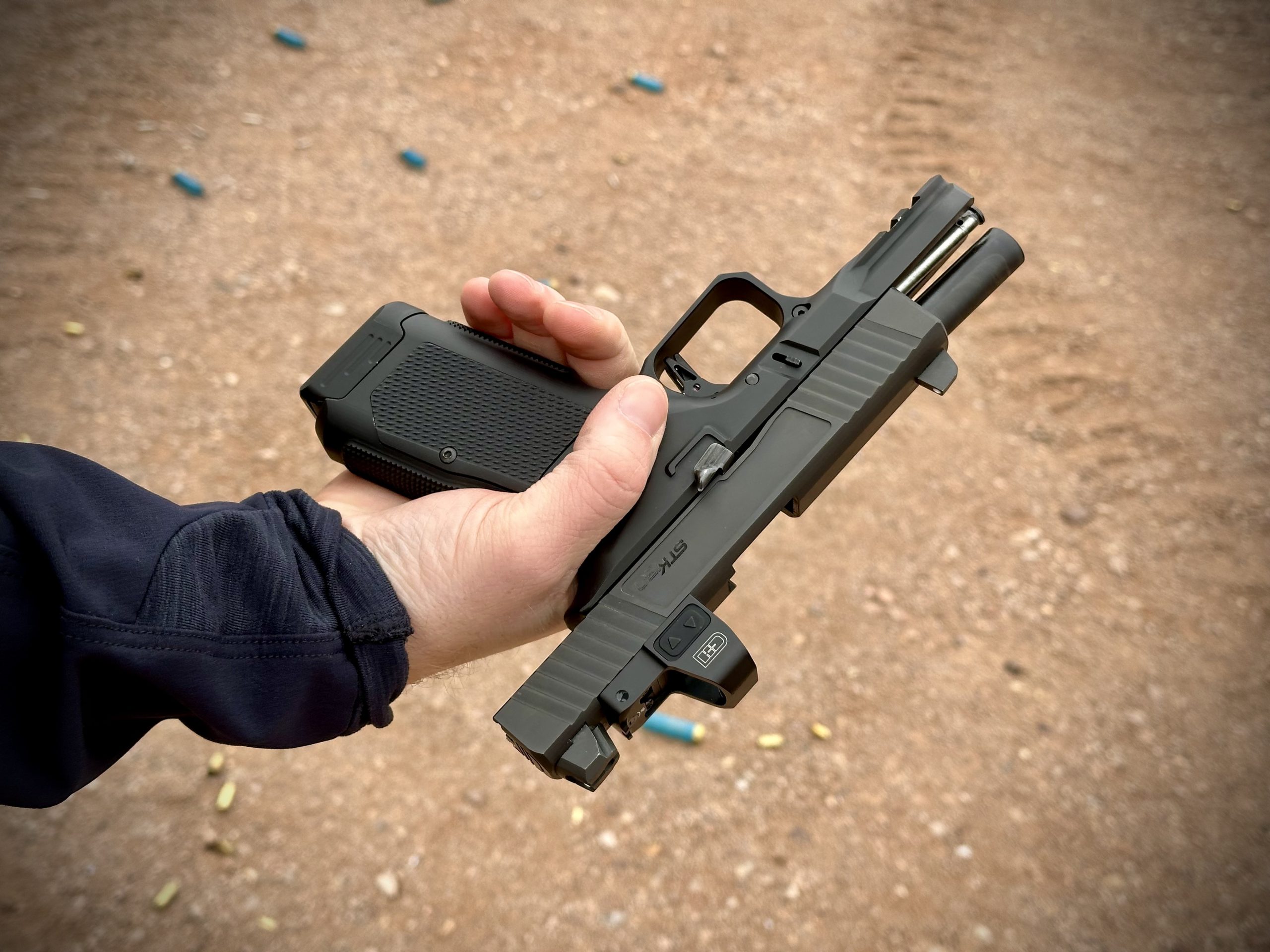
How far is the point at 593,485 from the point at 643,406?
0.24 m

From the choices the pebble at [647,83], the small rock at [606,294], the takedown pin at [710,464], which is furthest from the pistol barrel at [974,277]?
the pebble at [647,83]

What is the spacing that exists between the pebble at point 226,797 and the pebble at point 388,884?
24.8 inches

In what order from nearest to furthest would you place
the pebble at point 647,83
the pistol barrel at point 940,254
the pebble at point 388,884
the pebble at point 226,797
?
the pistol barrel at point 940,254
the pebble at point 388,884
the pebble at point 226,797
the pebble at point 647,83

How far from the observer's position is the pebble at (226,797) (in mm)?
3426

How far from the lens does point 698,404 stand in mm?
2350

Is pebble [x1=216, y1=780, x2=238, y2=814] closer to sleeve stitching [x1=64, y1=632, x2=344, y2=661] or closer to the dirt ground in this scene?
the dirt ground

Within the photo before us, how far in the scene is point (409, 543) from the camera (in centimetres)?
215

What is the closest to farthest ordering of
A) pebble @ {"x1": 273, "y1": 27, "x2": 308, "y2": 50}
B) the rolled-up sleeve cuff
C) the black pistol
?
the rolled-up sleeve cuff < the black pistol < pebble @ {"x1": 273, "y1": 27, "x2": 308, "y2": 50}

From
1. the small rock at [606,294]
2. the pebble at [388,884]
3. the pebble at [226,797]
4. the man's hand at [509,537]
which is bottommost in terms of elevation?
the pebble at [226,797]

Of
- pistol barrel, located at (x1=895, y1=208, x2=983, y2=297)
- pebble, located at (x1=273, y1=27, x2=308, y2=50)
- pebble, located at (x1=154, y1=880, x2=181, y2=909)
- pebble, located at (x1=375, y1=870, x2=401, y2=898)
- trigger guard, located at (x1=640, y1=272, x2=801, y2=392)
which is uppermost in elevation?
pistol barrel, located at (x1=895, y1=208, x2=983, y2=297)

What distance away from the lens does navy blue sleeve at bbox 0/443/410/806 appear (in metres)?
1.67

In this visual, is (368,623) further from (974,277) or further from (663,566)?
(974,277)

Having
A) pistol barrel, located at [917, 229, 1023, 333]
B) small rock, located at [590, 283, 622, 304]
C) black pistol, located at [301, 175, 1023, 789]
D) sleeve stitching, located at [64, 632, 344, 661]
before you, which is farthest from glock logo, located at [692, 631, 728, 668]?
small rock, located at [590, 283, 622, 304]

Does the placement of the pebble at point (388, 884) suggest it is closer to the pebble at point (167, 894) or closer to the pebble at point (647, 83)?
the pebble at point (167, 894)
